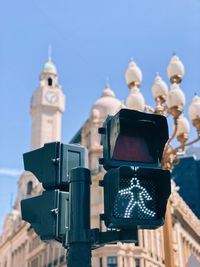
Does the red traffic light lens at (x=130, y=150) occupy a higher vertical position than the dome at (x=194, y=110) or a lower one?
lower

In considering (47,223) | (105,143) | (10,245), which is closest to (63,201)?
(47,223)

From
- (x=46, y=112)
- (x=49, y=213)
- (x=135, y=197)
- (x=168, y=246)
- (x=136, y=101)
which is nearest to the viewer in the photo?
(x=135, y=197)

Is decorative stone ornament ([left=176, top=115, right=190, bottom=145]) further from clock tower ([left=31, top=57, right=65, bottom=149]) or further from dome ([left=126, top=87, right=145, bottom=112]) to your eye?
clock tower ([left=31, top=57, right=65, bottom=149])

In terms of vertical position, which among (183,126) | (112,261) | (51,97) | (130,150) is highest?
(51,97)

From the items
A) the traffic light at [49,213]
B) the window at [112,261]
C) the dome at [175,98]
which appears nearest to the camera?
the traffic light at [49,213]

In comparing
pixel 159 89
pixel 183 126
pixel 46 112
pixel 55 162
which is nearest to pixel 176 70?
pixel 159 89

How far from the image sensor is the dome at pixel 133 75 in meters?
15.9

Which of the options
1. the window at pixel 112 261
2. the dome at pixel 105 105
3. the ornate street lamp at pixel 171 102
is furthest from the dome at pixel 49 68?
the ornate street lamp at pixel 171 102

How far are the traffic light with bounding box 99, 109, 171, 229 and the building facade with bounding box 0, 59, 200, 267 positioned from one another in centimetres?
2556

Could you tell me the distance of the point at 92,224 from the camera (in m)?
37.1

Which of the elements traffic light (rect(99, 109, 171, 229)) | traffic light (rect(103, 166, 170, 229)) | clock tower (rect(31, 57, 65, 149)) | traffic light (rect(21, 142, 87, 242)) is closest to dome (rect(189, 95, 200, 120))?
traffic light (rect(21, 142, 87, 242))

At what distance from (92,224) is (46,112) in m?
32.2

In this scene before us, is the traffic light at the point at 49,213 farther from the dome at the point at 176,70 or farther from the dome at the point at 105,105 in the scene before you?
the dome at the point at 105,105

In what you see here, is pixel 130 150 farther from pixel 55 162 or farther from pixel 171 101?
pixel 171 101
